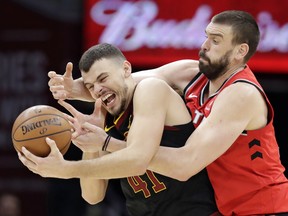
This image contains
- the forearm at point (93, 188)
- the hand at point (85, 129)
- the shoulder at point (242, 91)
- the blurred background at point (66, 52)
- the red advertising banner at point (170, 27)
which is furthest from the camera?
the blurred background at point (66, 52)

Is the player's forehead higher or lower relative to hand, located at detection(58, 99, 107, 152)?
higher

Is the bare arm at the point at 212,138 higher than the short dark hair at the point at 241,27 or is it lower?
lower

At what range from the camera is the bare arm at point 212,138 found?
5506mm

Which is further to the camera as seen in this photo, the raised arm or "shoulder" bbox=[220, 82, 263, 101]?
the raised arm

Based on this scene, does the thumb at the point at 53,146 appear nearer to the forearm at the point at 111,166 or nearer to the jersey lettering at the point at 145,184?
the forearm at the point at 111,166

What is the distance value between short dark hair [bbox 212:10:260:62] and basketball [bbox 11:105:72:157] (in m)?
1.46

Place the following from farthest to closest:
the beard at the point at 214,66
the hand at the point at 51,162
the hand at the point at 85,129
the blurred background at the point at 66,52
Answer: the blurred background at the point at 66,52 < the beard at the point at 214,66 < the hand at the point at 85,129 < the hand at the point at 51,162

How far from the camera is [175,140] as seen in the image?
5.97m

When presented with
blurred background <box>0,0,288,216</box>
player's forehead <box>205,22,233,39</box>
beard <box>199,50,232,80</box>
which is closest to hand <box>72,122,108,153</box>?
beard <box>199,50,232,80</box>

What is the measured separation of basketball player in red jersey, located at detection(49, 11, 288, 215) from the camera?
5535 mm

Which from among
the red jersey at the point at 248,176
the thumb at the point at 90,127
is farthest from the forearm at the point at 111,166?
the red jersey at the point at 248,176

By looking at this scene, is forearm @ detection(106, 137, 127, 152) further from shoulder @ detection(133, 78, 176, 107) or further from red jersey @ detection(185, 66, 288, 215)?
red jersey @ detection(185, 66, 288, 215)

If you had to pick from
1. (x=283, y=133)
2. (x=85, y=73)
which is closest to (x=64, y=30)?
(x=283, y=133)

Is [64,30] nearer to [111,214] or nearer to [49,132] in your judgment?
[111,214]
